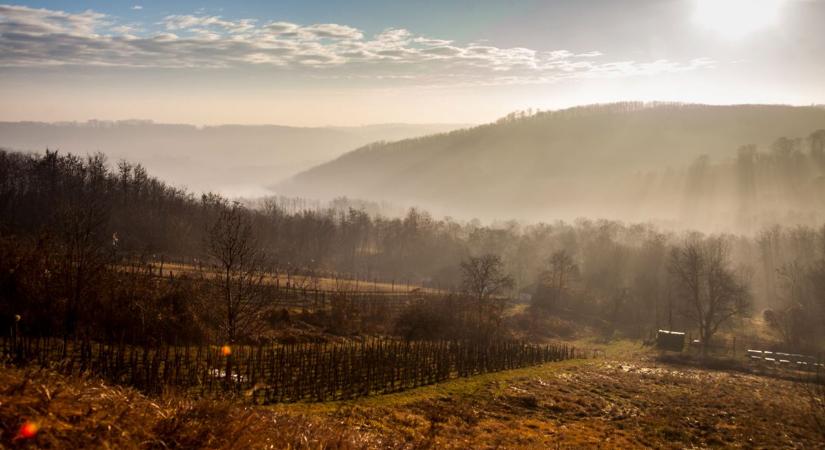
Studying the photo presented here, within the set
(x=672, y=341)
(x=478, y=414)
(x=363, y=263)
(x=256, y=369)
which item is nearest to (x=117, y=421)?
(x=478, y=414)

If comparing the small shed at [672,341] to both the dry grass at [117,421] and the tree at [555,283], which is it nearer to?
the tree at [555,283]

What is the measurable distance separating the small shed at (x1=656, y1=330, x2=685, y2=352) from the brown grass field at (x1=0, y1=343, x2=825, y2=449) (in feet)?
33.3

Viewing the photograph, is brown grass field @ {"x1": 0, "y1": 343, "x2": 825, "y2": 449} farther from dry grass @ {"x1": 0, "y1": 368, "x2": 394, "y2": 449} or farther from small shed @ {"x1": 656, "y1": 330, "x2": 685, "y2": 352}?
small shed @ {"x1": 656, "y1": 330, "x2": 685, "y2": 352}

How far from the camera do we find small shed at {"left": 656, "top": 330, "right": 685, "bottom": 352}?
5597 centimetres

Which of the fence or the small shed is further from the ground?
the fence

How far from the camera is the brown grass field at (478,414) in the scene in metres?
8.65

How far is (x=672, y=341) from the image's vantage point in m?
56.4

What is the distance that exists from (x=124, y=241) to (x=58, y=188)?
83.6ft

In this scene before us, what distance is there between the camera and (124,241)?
76562 millimetres

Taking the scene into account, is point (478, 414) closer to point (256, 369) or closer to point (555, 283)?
point (256, 369)

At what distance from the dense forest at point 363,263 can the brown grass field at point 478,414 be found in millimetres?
11463

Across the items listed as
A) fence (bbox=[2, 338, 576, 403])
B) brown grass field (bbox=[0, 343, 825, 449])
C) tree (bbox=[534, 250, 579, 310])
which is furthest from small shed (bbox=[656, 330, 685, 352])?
fence (bbox=[2, 338, 576, 403])

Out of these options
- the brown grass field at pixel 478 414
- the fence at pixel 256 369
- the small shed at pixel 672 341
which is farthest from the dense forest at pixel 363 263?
the brown grass field at pixel 478 414

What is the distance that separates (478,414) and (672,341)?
133ft
